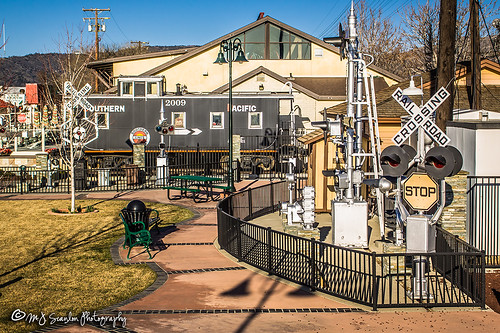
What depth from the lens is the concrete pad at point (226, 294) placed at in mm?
10969

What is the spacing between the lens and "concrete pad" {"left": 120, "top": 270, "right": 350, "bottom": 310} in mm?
10969

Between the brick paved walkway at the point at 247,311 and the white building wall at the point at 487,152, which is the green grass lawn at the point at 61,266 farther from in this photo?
the white building wall at the point at 487,152

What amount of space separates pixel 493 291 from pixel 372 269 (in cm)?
396

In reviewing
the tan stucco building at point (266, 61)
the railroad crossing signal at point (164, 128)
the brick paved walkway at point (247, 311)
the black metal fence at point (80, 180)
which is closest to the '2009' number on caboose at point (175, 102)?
the railroad crossing signal at point (164, 128)

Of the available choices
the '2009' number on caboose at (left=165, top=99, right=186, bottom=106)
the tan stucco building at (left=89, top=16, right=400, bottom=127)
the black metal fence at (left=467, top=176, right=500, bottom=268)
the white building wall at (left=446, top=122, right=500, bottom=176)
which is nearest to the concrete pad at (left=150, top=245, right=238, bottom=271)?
the black metal fence at (left=467, top=176, right=500, bottom=268)

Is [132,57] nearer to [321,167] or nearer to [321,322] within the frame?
[321,167]

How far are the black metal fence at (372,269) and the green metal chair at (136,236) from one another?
6.18 feet

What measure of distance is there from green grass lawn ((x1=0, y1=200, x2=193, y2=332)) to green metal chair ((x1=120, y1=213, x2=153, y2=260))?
0.61 m

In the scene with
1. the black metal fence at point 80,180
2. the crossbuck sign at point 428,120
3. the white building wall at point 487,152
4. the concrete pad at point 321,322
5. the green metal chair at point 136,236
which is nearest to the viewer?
the concrete pad at point 321,322

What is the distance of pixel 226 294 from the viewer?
11.6m

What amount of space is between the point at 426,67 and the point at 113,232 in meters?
45.1

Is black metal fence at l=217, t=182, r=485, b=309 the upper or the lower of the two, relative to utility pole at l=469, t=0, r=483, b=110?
lower

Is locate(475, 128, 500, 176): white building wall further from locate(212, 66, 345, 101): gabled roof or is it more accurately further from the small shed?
locate(212, 66, 345, 101): gabled roof

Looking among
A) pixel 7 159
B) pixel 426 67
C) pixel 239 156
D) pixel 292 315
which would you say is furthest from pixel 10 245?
pixel 426 67
